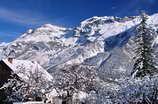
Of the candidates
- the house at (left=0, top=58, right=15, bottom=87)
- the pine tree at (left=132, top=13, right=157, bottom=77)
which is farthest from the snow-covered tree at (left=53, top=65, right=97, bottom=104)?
the house at (left=0, top=58, right=15, bottom=87)

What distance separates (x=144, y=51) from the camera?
36.3 m

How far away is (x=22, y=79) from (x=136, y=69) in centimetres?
1436

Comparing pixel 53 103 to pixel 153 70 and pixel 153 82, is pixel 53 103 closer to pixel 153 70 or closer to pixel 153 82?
pixel 153 70

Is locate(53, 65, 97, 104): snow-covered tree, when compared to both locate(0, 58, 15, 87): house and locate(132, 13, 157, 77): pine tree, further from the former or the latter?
locate(0, 58, 15, 87): house

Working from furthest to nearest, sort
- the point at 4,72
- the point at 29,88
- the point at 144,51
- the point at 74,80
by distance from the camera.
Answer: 1. the point at 4,72
2. the point at 144,51
3. the point at 74,80
4. the point at 29,88

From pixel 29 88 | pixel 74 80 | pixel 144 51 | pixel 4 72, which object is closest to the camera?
pixel 29 88

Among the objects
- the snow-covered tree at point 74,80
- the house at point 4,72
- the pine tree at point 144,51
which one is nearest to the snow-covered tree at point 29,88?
the snow-covered tree at point 74,80

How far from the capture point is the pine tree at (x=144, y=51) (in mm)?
35656

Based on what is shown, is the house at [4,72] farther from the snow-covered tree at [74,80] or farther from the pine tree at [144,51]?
the pine tree at [144,51]

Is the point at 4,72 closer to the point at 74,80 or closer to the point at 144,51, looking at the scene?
the point at 74,80

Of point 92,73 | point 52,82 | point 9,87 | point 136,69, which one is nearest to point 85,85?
point 92,73

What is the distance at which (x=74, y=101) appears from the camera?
38.8 m

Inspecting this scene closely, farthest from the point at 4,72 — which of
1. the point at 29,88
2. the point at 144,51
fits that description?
the point at 144,51

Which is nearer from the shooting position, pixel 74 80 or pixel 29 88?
pixel 29 88
